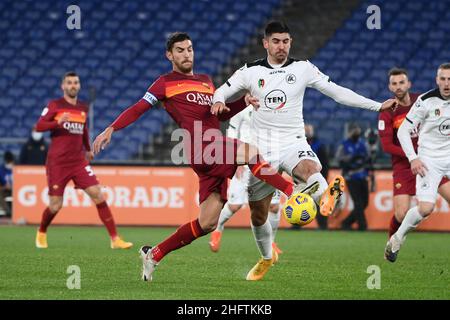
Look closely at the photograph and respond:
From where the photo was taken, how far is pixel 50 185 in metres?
13.5

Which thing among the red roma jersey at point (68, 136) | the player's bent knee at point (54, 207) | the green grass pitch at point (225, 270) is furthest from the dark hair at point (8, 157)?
the player's bent knee at point (54, 207)

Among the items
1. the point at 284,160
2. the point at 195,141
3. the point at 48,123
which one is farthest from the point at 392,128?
the point at 48,123

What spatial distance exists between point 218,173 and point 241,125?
14.7 ft

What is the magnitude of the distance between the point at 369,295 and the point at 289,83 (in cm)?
226

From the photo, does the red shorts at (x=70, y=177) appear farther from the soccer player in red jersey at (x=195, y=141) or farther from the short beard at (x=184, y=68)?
the short beard at (x=184, y=68)

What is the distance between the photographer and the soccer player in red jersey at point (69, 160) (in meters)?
13.3

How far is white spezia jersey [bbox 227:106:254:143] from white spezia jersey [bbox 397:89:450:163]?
9.09 feet

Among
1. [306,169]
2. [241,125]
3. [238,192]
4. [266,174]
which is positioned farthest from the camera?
[238,192]

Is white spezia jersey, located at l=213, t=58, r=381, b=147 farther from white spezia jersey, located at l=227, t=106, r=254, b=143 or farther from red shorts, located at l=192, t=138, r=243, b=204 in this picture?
Result: white spezia jersey, located at l=227, t=106, r=254, b=143

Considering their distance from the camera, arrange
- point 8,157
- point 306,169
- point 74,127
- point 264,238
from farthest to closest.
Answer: point 8,157 → point 74,127 → point 264,238 → point 306,169

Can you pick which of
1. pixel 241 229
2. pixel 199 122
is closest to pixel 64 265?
pixel 199 122

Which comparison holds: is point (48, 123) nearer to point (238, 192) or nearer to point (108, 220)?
point (108, 220)

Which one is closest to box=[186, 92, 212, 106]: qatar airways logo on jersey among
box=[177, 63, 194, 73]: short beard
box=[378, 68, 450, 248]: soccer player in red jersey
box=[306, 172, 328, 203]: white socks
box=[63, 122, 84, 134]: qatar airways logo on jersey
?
box=[177, 63, 194, 73]: short beard

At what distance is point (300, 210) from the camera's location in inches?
308
